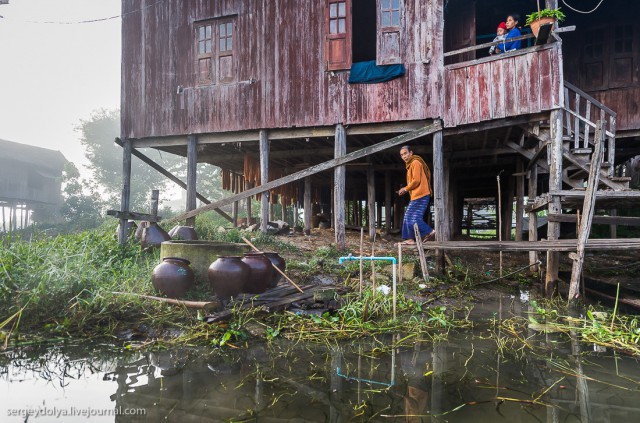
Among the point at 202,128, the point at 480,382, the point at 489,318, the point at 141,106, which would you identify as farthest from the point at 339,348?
the point at 141,106

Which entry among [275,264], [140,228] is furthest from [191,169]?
[275,264]

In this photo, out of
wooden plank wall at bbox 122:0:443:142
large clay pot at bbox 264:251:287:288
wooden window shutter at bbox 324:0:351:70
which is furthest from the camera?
wooden window shutter at bbox 324:0:351:70

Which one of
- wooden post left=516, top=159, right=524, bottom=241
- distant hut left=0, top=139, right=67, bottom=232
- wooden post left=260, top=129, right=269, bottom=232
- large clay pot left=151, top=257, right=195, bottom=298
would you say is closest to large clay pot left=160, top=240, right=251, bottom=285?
large clay pot left=151, top=257, right=195, bottom=298

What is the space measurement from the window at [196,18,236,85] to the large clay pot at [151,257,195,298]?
237 inches

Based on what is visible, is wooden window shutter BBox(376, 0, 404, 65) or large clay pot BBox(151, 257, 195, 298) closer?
large clay pot BBox(151, 257, 195, 298)

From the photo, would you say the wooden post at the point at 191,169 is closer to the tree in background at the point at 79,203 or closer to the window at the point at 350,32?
the window at the point at 350,32

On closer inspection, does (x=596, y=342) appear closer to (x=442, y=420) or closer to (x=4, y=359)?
(x=442, y=420)

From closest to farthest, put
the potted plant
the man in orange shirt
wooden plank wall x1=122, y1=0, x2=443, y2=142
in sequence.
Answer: the potted plant
the man in orange shirt
wooden plank wall x1=122, y1=0, x2=443, y2=142

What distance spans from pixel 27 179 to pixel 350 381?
3365 cm

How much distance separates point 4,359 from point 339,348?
117 inches

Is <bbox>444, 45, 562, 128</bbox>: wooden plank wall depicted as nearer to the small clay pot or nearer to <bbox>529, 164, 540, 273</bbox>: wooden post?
<bbox>529, 164, 540, 273</bbox>: wooden post

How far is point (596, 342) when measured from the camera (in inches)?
134

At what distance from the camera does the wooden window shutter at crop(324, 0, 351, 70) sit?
26.0ft

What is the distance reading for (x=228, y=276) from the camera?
443 centimetres
